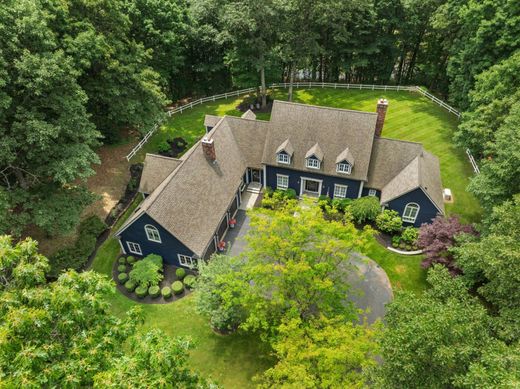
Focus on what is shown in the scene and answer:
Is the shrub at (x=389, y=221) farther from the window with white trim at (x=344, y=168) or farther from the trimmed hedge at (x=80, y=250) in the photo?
the trimmed hedge at (x=80, y=250)

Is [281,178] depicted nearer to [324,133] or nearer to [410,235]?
[324,133]

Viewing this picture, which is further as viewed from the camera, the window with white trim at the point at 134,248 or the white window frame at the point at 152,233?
the window with white trim at the point at 134,248

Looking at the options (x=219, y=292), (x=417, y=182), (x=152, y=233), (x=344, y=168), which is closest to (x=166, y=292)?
(x=152, y=233)

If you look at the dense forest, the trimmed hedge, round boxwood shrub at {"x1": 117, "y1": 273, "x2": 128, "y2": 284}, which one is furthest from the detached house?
the dense forest

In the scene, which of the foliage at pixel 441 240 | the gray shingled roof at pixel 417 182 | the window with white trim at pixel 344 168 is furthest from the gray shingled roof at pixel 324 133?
the foliage at pixel 441 240

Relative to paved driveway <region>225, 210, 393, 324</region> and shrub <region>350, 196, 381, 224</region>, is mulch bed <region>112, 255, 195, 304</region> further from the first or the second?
shrub <region>350, 196, 381, 224</region>
